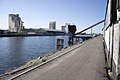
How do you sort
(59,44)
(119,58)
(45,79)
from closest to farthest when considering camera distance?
(119,58) < (45,79) < (59,44)

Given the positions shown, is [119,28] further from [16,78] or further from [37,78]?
[16,78]

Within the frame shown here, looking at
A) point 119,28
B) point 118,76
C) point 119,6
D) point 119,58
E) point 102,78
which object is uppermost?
point 119,6

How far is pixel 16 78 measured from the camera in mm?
12414

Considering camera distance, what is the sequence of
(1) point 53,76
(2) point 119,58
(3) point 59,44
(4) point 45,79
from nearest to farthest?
(2) point 119,58, (4) point 45,79, (1) point 53,76, (3) point 59,44

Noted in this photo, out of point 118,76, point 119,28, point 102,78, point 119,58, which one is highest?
point 119,28

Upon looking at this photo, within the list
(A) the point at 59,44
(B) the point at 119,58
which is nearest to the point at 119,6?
(B) the point at 119,58

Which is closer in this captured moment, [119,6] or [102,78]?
[119,6]

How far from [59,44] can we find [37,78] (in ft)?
155

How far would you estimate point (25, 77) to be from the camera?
12711 millimetres

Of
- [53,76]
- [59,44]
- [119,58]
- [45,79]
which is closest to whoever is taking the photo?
[119,58]

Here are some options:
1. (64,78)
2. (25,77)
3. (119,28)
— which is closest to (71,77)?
(64,78)

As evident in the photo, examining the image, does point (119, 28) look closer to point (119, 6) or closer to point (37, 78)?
point (119, 6)

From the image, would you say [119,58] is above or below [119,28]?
below

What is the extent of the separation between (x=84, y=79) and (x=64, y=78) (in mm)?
1256
